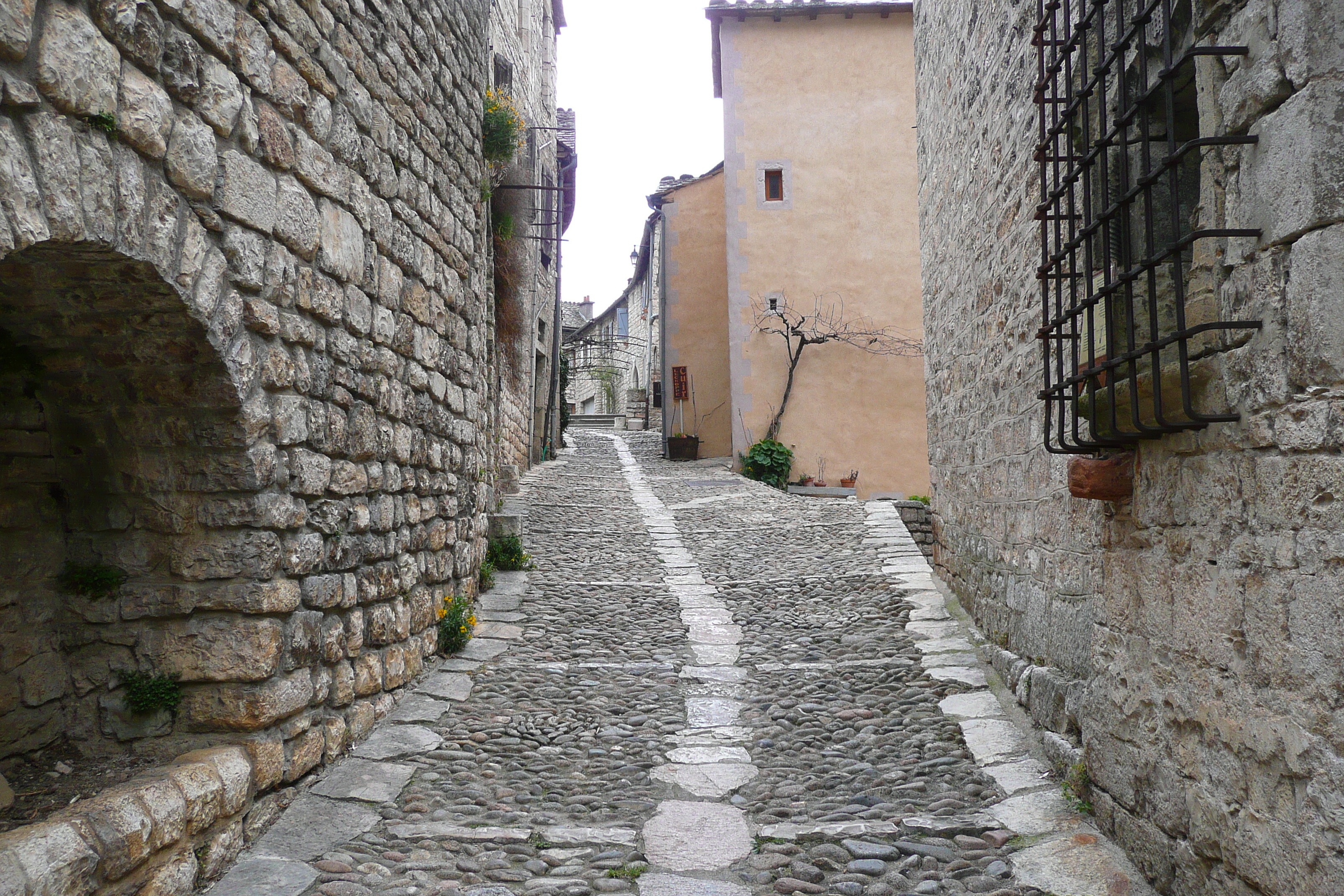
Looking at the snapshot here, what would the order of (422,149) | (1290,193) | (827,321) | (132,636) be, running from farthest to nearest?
(827,321)
(422,149)
(132,636)
(1290,193)

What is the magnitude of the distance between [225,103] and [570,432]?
21.9 meters

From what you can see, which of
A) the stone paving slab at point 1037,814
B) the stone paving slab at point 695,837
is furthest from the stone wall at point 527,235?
the stone paving slab at point 1037,814

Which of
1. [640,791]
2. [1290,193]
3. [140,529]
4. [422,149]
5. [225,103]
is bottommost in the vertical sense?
[640,791]

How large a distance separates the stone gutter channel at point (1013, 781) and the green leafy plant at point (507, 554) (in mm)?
2888

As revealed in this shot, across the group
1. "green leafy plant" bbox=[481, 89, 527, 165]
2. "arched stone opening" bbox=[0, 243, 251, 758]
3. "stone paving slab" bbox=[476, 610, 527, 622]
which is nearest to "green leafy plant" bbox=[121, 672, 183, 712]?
"arched stone opening" bbox=[0, 243, 251, 758]

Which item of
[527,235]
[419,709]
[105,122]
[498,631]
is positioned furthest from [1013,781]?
[527,235]

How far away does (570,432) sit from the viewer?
24688 mm

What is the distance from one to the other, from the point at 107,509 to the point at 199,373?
0.61m

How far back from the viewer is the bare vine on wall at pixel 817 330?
14.1 metres

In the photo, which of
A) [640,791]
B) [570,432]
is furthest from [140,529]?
[570,432]

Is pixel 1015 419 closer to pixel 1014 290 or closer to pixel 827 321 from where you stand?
pixel 1014 290

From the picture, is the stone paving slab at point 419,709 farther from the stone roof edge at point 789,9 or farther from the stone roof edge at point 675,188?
the stone roof edge at point 675,188

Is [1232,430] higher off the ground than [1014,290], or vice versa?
[1014,290]

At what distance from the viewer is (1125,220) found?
251cm
